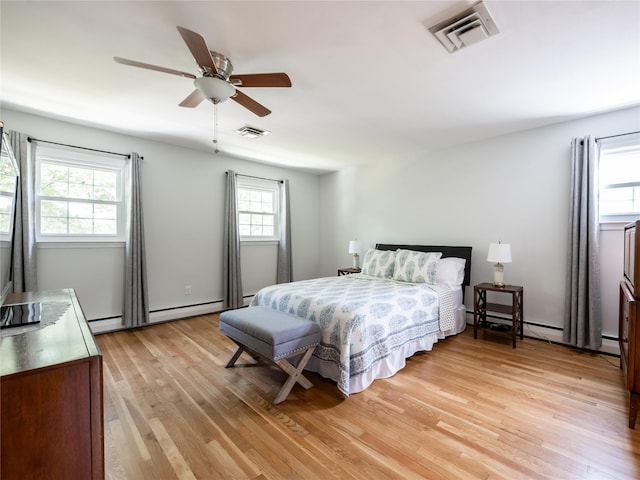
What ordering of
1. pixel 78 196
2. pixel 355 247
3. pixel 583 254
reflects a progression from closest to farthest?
1. pixel 583 254
2. pixel 78 196
3. pixel 355 247

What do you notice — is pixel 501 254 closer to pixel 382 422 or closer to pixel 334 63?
pixel 382 422

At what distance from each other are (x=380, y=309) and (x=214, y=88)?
6.98ft

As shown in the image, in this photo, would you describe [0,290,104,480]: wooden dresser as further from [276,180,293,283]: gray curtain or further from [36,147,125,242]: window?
[276,180,293,283]: gray curtain

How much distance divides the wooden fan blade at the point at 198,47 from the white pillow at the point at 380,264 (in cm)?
299

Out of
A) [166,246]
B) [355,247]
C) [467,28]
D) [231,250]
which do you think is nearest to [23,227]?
[166,246]

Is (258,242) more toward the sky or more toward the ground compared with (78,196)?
more toward the ground

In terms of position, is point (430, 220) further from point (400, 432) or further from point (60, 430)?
point (60, 430)

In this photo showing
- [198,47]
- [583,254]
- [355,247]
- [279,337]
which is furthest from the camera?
[355,247]

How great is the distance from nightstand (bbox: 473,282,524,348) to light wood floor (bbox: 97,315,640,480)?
473 mm

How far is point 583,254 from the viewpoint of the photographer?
119 inches

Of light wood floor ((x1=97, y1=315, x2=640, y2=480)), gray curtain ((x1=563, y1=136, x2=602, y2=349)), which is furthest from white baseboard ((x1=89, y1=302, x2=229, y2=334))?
gray curtain ((x1=563, y1=136, x2=602, y2=349))

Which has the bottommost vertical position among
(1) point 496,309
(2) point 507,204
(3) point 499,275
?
(1) point 496,309

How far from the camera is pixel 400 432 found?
5.94 ft

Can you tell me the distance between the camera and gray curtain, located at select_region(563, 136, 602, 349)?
2.97 metres
